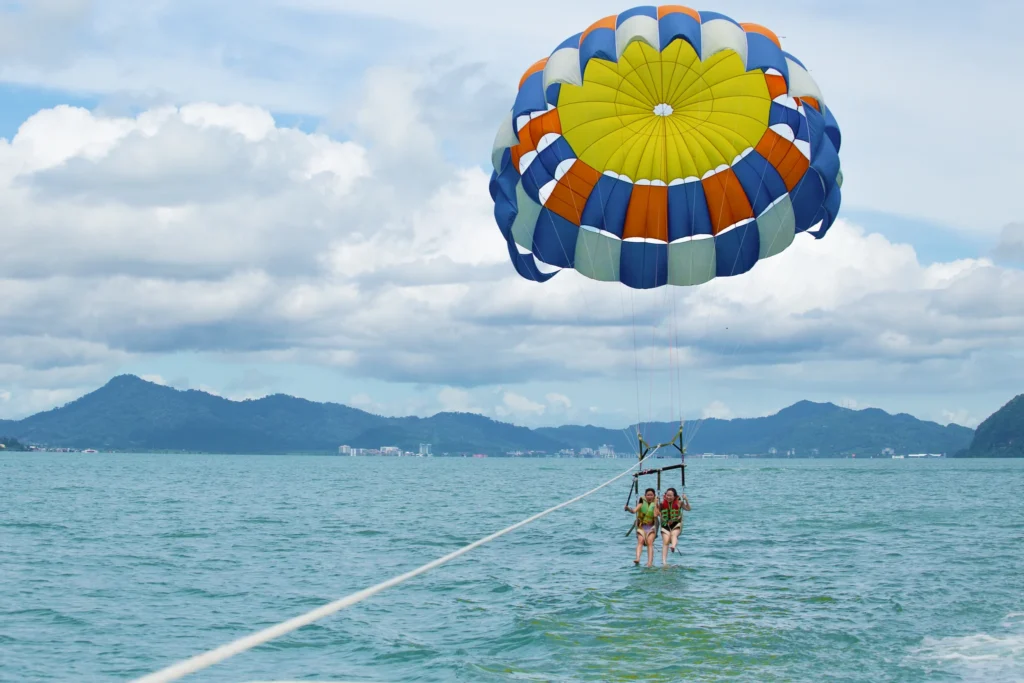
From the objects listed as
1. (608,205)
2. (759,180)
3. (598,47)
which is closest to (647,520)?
(608,205)

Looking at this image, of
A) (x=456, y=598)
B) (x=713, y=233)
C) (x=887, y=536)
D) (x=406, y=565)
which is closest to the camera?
Result: (x=456, y=598)

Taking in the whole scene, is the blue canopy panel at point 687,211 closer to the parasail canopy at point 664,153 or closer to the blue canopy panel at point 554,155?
the parasail canopy at point 664,153

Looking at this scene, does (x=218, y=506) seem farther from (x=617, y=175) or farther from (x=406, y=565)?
(x=617, y=175)

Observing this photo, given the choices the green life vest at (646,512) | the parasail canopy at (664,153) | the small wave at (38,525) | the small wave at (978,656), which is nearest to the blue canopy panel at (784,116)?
the parasail canopy at (664,153)

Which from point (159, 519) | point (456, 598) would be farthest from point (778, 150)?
point (159, 519)

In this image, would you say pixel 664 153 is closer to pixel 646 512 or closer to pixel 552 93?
pixel 552 93

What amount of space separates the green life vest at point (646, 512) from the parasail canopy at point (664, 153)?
4567 mm

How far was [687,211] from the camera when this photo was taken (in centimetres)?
2069

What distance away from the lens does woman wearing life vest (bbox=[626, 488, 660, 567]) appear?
21.2 m

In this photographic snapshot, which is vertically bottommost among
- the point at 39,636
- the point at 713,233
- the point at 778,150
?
the point at 39,636

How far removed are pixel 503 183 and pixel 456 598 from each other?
7.94 meters

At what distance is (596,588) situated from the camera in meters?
19.2

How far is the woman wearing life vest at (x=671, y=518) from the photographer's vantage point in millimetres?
21531

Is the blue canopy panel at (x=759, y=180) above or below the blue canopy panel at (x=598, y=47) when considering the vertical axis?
below
